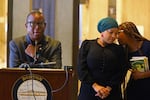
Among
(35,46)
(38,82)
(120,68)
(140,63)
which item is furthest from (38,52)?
(140,63)

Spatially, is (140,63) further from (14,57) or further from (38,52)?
(14,57)

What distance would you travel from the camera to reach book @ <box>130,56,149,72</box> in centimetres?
240

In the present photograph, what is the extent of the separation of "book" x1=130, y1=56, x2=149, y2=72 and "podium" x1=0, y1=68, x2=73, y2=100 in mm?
915

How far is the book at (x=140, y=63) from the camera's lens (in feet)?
7.87

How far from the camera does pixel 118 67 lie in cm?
229

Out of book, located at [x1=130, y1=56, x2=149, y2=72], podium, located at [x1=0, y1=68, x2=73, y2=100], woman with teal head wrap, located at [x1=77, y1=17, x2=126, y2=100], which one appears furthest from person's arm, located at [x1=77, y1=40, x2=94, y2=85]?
podium, located at [x1=0, y1=68, x2=73, y2=100]

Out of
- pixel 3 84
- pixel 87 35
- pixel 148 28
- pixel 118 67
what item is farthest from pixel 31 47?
pixel 87 35

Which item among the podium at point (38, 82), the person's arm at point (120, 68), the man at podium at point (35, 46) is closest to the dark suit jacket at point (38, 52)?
the man at podium at point (35, 46)

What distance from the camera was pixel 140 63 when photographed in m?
2.42

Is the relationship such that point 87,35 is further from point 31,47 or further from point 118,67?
point 31,47

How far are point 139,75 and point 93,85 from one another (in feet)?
1.38

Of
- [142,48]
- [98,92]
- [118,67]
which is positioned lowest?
[98,92]

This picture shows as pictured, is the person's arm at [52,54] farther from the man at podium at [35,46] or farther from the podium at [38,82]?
→ the podium at [38,82]

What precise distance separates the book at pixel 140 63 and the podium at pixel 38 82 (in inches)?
36.0
